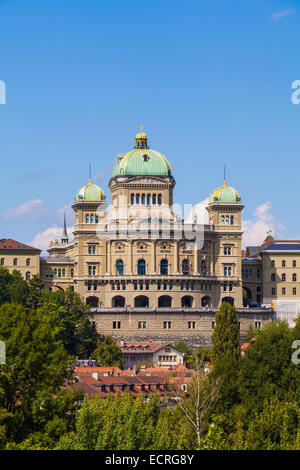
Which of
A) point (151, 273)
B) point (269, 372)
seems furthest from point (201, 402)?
point (151, 273)

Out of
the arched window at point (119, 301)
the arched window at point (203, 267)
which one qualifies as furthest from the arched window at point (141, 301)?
the arched window at point (203, 267)

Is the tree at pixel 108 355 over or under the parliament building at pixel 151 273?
under

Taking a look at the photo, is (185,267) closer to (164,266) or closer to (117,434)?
(164,266)

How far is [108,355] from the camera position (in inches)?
6462

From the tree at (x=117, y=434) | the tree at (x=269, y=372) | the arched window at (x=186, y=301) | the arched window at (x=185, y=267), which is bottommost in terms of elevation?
the tree at (x=117, y=434)

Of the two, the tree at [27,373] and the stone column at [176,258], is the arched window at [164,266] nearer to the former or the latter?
the stone column at [176,258]

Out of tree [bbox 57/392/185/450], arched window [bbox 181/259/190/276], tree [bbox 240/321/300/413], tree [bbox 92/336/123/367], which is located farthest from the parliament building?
tree [bbox 57/392/185/450]

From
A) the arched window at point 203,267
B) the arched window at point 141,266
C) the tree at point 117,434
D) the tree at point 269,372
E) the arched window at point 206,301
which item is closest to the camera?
the tree at point 117,434

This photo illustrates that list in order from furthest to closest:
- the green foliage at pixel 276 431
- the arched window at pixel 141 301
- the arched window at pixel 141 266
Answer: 1. the arched window at pixel 141 301
2. the arched window at pixel 141 266
3. the green foliage at pixel 276 431

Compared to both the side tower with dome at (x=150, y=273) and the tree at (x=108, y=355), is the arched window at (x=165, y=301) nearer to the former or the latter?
the side tower with dome at (x=150, y=273)

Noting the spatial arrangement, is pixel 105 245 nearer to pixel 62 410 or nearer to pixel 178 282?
pixel 178 282

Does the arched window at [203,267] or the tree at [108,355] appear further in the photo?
the arched window at [203,267]

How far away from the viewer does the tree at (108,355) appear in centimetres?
16212

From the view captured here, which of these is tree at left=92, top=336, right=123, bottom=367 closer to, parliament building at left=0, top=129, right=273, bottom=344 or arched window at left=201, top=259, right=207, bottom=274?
parliament building at left=0, top=129, right=273, bottom=344
